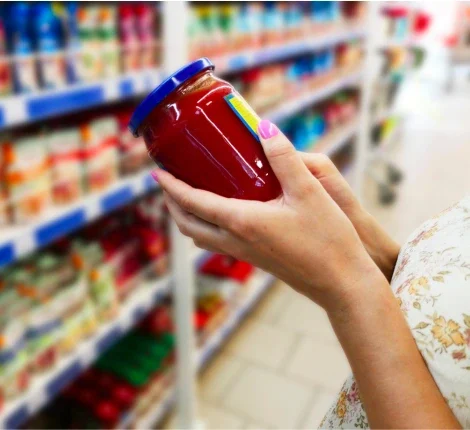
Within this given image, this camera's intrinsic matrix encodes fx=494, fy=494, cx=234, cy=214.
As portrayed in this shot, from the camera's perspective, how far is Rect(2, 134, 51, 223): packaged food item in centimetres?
121

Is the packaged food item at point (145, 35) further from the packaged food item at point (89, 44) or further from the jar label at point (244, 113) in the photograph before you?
the jar label at point (244, 113)

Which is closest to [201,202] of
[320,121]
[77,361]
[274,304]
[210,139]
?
[210,139]

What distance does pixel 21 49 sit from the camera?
47.4 inches

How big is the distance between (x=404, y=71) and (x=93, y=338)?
389cm

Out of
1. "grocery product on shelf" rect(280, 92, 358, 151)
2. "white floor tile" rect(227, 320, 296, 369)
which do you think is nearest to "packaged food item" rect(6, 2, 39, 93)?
"white floor tile" rect(227, 320, 296, 369)

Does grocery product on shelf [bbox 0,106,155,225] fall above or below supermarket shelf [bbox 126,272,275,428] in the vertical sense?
above

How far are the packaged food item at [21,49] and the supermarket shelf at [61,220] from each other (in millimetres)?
320

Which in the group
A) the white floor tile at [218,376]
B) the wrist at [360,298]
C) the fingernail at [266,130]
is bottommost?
the white floor tile at [218,376]

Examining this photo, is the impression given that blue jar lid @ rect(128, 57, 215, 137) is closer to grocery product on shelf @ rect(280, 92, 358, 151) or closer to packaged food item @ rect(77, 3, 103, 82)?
packaged food item @ rect(77, 3, 103, 82)

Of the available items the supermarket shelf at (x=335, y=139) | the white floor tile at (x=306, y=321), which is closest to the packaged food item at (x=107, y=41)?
the white floor tile at (x=306, y=321)

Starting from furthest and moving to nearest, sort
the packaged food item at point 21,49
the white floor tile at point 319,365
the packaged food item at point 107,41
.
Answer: the white floor tile at point 319,365
the packaged food item at point 107,41
the packaged food item at point 21,49

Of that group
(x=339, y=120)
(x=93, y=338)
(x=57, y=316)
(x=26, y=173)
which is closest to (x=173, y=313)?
(x=93, y=338)

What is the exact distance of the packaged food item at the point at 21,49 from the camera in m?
1.18

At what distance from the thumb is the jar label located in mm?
29
